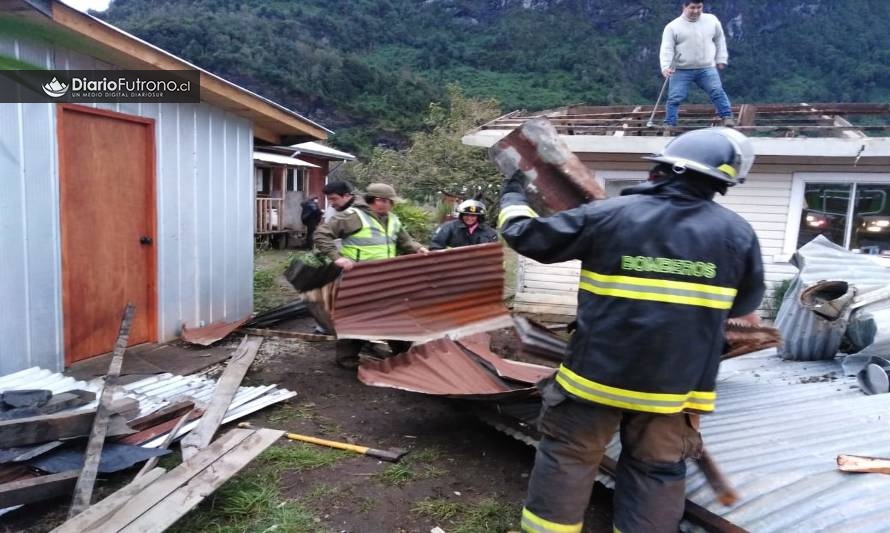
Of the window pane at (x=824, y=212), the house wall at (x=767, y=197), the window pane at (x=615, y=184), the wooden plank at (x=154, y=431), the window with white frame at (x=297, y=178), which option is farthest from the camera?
the window with white frame at (x=297, y=178)

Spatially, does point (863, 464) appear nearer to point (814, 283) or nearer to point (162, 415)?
point (814, 283)

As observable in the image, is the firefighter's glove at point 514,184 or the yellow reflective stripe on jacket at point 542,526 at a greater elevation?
the firefighter's glove at point 514,184

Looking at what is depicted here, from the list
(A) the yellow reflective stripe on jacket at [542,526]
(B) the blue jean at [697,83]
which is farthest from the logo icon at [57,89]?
(B) the blue jean at [697,83]

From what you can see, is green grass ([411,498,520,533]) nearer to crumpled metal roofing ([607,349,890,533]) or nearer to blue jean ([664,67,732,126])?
crumpled metal roofing ([607,349,890,533])

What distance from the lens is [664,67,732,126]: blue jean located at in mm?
7273

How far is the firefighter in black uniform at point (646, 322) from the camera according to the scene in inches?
86.6

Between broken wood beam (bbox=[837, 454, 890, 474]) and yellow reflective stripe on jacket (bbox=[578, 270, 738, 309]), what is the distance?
33.2 inches

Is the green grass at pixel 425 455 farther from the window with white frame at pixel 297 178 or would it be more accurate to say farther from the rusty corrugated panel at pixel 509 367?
the window with white frame at pixel 297 178

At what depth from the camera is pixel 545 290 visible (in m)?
9.11

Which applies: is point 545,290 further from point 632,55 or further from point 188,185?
point 632,55

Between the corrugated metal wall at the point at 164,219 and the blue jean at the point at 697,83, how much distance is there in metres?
5.35

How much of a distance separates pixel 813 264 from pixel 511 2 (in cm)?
7948

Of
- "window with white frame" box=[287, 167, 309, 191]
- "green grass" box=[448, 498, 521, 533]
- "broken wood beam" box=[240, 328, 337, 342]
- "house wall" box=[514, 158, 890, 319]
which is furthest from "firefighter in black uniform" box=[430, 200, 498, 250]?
"window with white frame" box=[287, 167, 309, 191]

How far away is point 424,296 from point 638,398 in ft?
9.93
